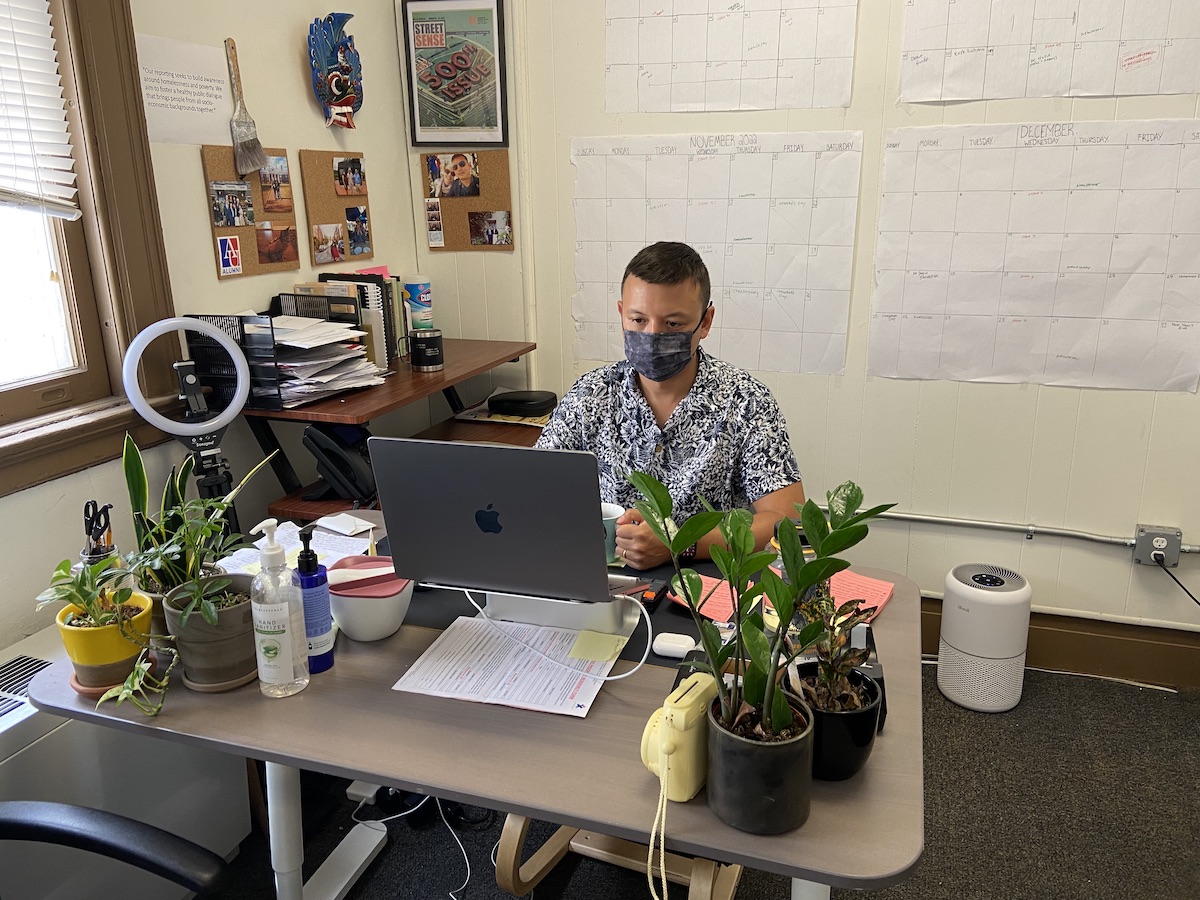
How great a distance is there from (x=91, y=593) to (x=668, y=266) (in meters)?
1.21

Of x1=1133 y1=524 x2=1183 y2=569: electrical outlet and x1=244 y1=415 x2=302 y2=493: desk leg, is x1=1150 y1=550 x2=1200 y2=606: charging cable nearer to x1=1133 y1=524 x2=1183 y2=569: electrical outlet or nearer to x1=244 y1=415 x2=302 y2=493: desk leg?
x1=1133 y1=524 x2=1183 y2=569: electrical outlet

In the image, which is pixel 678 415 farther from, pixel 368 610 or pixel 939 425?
pixel 939 425

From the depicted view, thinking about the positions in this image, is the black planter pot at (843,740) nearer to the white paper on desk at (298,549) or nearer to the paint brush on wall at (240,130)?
the white paper on desk at (298,549)

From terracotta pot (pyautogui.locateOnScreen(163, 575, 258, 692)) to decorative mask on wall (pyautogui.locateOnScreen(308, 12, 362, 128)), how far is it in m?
1.70

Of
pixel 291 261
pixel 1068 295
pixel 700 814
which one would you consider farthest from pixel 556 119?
pixel 700 814

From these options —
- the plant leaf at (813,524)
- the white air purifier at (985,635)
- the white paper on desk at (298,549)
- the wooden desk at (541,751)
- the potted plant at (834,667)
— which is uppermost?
the plant leaf at (813,524)

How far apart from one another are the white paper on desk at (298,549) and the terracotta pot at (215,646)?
281mm

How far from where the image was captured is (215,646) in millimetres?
1240

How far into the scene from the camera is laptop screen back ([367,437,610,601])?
1.23m

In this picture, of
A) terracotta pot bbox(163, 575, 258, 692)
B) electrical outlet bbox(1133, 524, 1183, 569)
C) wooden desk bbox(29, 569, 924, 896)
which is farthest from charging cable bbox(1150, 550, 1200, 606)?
terracotta pot bbox(163, 575, 258, 692)

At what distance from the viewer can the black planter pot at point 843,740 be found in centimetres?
100

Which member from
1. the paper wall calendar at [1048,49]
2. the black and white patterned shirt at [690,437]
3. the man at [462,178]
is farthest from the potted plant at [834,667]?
the man at [462,178]

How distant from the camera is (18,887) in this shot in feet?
4.68

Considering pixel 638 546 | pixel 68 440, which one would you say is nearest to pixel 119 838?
pixel 638 546
